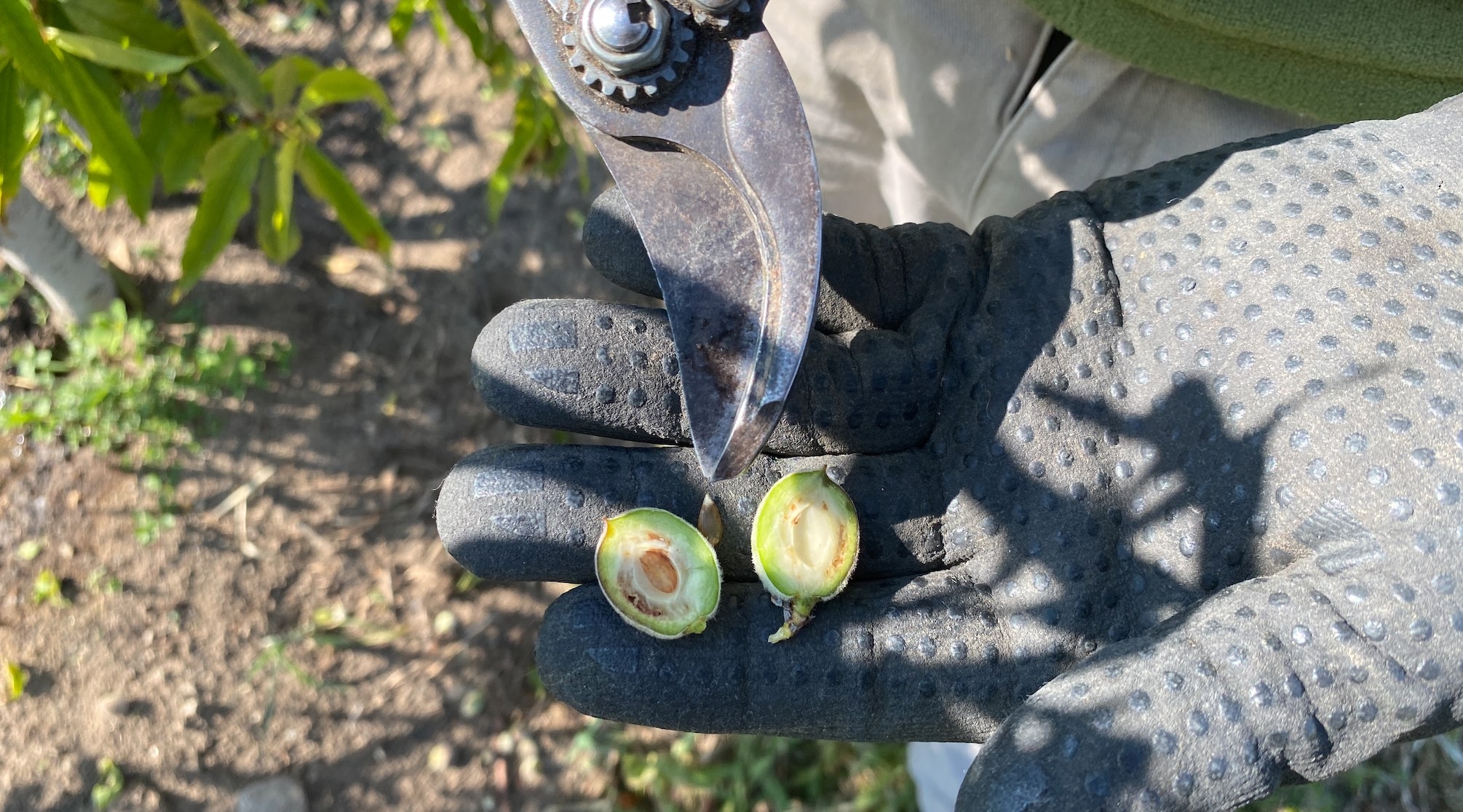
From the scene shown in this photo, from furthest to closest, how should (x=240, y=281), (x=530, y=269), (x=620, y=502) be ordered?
(x=530, y=269) < (x=240, y=281) < (x=620, y=502)

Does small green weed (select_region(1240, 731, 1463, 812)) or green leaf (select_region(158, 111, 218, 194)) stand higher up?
green leaf (select_region(158, 111, 218, 194))

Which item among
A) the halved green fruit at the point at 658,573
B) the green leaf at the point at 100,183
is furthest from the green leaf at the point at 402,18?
the halved green fruit at the point at 658,573

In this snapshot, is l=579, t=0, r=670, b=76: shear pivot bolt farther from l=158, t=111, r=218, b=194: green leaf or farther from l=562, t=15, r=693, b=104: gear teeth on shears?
l=158, t=111, r=218, b=194: green leaf

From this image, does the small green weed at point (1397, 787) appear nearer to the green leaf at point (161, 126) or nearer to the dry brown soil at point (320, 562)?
the dry brown soil at point (320, 562)

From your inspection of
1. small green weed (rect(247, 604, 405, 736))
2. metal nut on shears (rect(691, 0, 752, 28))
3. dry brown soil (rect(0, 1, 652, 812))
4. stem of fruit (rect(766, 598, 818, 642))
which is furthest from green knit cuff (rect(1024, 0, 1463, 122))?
small green weed (rect(247, 604, 405, 736))

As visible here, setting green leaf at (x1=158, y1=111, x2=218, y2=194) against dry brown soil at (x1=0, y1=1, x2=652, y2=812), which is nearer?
green leaf at (x1=158, y1=111, x2=218, y2=194)

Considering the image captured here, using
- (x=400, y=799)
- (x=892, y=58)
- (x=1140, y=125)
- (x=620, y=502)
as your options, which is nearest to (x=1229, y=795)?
(x=620, y=502)

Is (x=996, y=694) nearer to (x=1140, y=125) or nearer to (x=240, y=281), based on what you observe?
(x=1140, y=125)
